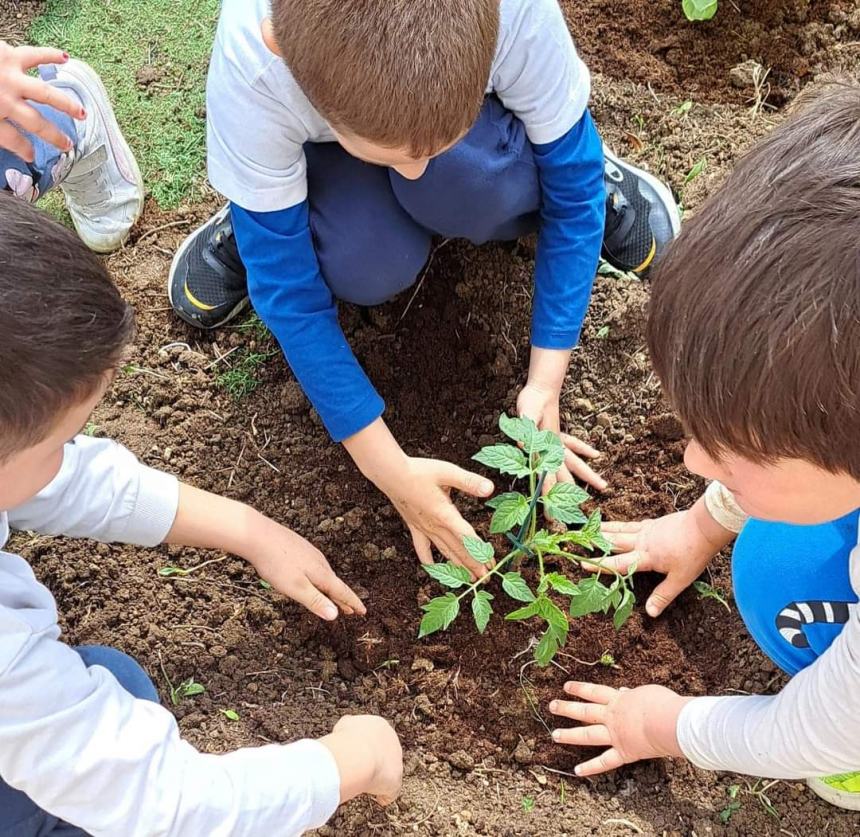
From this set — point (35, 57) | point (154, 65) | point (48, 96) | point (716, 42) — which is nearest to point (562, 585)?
point (48, 96)

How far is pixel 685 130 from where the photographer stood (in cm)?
223

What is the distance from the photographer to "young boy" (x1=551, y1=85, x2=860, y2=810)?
1029 millimetres

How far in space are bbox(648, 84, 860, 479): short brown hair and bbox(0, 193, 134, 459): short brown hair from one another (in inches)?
29.8

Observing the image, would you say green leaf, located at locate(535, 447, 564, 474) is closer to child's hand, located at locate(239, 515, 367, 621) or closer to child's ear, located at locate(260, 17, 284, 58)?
child's hand, located at locate(239, 515, 367, 621)

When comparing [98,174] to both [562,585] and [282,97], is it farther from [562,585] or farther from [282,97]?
[562,585]

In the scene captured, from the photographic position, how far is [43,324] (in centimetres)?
Answer: 121

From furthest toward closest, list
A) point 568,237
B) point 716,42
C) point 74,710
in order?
point 716,42, point 568,237, point 74,710

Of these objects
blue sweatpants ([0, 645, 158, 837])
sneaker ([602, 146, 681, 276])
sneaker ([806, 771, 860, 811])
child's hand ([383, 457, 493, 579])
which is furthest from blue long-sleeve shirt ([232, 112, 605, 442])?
sneaker ([806, 771, 860, 811])

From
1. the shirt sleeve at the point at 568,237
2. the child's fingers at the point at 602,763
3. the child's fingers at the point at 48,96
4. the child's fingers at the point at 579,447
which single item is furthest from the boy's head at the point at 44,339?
the child's fingers at the point at 602,763

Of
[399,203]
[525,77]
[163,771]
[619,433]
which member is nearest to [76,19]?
[399,203]

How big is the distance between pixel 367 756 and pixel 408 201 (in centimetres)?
99

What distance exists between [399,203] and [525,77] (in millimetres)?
348

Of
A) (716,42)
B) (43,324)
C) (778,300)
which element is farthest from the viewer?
(716,42)

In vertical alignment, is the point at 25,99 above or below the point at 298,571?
above
